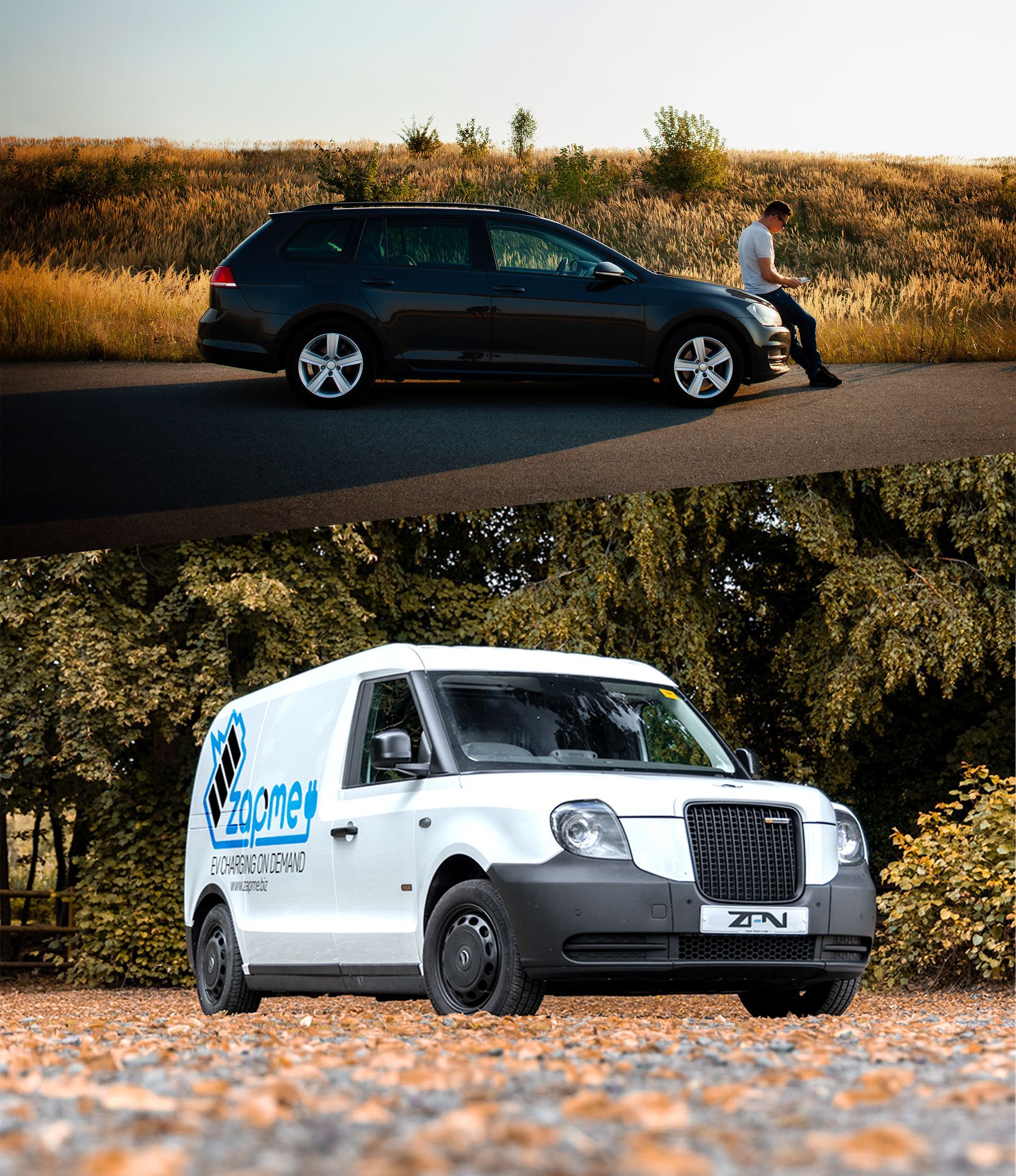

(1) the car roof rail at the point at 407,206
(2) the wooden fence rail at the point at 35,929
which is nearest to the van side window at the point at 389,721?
(1) the car roof rail at the point at 407,206

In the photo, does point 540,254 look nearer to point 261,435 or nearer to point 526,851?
point 261,435

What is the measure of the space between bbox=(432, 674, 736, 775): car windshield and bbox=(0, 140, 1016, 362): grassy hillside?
4411 millimetres

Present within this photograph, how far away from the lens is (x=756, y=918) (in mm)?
5805

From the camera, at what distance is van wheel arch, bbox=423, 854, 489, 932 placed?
582 cm

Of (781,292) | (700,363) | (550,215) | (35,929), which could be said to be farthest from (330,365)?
(35,929)

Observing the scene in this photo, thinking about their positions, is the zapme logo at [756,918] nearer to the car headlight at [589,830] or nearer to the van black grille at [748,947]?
the van black grille at [748,947]

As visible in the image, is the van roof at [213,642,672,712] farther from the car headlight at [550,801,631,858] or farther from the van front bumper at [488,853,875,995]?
the van front bumper at [488,853,875,995]

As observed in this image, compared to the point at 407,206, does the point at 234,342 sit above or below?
below

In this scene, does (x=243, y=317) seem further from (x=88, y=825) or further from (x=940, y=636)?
(x=88, y=825)

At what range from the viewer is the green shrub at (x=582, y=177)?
10352 mm

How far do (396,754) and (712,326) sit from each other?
5352mm

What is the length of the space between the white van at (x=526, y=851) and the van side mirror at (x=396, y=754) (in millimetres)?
12

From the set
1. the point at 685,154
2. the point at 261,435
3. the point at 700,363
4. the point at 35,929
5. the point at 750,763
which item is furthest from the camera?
the point at 35,929

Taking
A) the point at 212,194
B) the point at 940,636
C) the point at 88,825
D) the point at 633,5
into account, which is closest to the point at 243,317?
the point at 212,194
